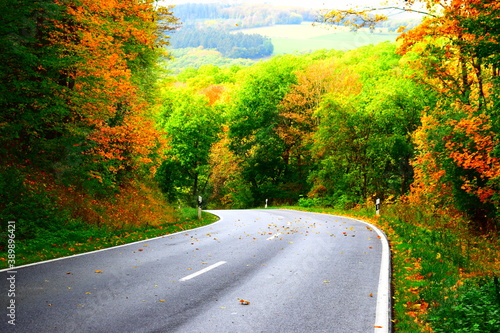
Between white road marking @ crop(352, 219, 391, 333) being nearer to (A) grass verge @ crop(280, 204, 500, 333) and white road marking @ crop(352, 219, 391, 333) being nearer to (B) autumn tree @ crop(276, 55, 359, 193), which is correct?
(A) grass verge @ crop(280, 204, 500, 333)

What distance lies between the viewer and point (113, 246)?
1048 cm

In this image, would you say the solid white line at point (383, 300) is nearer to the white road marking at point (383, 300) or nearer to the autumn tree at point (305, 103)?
the white road marking at point (383, 300)

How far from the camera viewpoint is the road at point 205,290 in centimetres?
477

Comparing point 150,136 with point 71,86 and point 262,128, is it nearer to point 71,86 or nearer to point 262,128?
point 71,86

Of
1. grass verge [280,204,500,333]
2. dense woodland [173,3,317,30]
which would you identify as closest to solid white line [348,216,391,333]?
grass verge [280,204,500,333]

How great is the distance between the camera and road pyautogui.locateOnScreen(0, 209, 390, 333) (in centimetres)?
477

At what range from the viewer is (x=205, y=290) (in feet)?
20.6

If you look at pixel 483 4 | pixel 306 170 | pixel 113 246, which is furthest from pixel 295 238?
pixel 306 170

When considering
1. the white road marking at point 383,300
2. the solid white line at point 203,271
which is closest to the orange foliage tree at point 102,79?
the solid white line at point 203,271

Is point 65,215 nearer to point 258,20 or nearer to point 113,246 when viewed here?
point 113,246

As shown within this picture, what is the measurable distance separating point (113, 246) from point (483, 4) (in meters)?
11.1

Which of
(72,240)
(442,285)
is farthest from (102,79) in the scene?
(442,285)

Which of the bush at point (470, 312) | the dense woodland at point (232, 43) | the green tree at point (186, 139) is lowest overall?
the green tree at point (186, 139)

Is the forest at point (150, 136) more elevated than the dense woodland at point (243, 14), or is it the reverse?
the dense woodland at point (243, 14)
